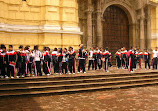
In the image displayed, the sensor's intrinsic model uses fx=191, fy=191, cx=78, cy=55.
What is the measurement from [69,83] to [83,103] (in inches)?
106

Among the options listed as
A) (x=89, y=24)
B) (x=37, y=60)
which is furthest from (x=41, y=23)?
(x=89, y=24)

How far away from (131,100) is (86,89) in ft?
8.15

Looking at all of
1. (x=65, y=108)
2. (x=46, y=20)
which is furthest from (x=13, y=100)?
(x=46, y=20)

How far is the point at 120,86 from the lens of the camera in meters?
10.3

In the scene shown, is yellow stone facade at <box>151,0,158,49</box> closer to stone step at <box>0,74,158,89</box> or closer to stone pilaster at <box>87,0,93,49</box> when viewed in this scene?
stone pilaster at <box>87,0,93,49</box>

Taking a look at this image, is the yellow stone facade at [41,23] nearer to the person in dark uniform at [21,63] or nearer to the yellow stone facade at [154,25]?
the person in dark uniform at [21,63]

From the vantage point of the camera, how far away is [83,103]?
285 inches

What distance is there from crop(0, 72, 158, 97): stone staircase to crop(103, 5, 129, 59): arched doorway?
857 cm

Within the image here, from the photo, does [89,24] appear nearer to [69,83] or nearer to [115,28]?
[115,28]

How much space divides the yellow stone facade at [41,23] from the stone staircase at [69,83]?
4.80 metres

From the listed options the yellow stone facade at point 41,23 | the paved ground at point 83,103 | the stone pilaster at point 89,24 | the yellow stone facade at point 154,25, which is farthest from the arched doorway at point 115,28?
the paved ground at point 83,103

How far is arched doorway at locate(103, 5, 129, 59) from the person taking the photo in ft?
65.5

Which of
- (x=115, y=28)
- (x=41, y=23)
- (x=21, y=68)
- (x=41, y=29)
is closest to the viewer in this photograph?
(x=21, y=68)

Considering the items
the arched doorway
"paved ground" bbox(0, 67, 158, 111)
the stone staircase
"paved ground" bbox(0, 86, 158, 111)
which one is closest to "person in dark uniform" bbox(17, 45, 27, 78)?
the stone staircase
